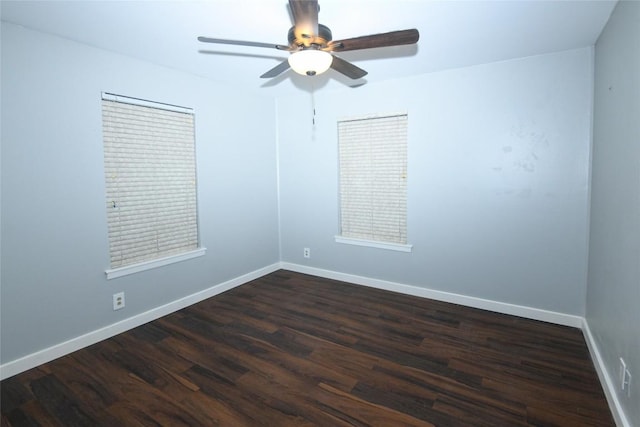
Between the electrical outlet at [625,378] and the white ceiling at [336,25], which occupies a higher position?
the white ceiling at [336,25]

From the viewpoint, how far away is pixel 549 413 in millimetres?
1787

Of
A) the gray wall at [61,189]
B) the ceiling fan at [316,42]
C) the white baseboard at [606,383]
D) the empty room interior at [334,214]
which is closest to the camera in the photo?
the white baseboard at [606,383]

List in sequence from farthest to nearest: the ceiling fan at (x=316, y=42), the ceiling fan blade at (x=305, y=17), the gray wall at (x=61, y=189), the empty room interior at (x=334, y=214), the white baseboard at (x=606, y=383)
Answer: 1. the gray wall at (x=61, y=189)
2. the empty room interior at (x=334, y=214)
3. the ceiling fan at (x=316, y=42)
4. the white baseboard at (x=606, y=383)
5. the ceiling fan blade at (x=305, y=17)

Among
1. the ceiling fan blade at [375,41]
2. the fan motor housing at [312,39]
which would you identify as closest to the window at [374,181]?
the ceiling fan blade at [375,41]

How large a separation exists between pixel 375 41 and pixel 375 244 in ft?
7.61

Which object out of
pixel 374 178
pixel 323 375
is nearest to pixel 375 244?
pixel 374 178

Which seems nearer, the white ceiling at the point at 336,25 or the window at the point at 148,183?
the white ceiling at the point at 336,25

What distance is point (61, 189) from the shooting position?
2.36 m

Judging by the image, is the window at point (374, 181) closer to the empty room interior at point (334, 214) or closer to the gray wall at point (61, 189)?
the empty room interior at point (334, 214)

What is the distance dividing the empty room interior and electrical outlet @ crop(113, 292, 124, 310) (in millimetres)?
35

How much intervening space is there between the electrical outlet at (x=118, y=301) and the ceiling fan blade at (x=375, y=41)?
259cm

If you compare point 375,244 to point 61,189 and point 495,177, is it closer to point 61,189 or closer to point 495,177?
point 495,177

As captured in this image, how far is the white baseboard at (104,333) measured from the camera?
218cm

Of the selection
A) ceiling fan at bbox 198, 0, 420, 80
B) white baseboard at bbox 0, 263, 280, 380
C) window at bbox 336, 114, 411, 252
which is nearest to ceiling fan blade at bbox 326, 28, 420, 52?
ceiling fan at bbox 198, 0, 420, 80
